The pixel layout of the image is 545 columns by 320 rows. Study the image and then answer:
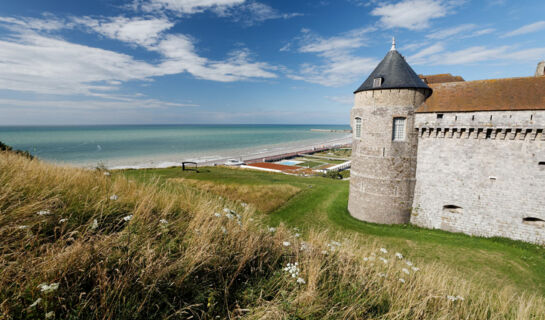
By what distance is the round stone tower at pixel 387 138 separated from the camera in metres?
14.7

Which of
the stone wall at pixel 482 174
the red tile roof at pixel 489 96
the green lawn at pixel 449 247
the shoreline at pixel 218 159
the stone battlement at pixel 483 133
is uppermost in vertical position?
the red tile roof at pixel 489 96

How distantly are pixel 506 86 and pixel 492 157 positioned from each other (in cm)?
441

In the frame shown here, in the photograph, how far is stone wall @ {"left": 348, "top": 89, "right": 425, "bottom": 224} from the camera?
48.4 feet

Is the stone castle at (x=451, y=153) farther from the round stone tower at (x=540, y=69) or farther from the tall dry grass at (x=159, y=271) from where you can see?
the tall dry grass at (x=159, y=271)

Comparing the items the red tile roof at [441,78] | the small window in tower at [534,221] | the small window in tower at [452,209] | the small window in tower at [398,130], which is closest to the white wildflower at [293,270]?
the small window in tower at [398,130]

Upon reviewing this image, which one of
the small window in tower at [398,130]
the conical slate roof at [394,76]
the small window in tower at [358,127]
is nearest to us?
the conical slate roof at [394,76]

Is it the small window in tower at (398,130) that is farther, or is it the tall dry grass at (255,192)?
the tall dry grass at (255,192)

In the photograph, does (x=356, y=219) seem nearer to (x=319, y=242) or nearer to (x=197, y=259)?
(x=319, y=242)

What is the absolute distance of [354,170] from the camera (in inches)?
659

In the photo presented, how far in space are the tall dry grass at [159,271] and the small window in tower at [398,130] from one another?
1210 cm

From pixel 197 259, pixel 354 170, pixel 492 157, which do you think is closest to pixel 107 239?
pixel 197 259

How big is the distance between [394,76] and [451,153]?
240 inches

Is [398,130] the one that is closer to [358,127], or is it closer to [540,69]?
[358,127]

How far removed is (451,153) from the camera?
14.4m
